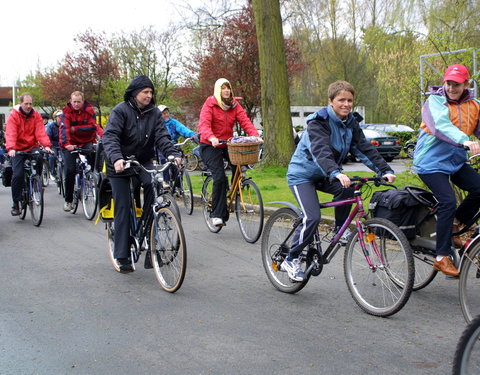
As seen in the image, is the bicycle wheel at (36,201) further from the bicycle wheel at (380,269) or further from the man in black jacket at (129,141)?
the bicycle wheel at (380,269)

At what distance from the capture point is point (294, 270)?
18.3 ft

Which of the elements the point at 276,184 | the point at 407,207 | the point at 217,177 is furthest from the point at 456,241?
the point at 276,184

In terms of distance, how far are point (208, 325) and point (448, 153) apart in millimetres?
2414

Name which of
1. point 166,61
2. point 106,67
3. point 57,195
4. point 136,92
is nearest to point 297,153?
point 136,92

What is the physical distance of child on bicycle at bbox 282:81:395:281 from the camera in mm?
5285

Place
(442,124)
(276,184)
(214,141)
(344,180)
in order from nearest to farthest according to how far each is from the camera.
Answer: (344,180) → (442,124) → (214,141) → (276,184)

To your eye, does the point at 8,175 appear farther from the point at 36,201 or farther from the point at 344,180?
the point at 344,180

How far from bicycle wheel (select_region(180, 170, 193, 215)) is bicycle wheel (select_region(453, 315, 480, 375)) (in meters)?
8.22

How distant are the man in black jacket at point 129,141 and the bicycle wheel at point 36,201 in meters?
4.09

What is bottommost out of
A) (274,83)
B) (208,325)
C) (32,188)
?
(208,325)

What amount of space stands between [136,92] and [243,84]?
67.2ft

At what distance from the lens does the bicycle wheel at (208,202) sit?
9.14 metres

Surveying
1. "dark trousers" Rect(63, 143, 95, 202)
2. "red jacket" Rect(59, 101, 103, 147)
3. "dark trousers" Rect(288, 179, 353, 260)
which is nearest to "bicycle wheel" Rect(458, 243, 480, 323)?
"dark trousers" Rect(288, 179, 353, 260)

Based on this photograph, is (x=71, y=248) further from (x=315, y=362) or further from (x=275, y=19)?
(x=275, y=19)
